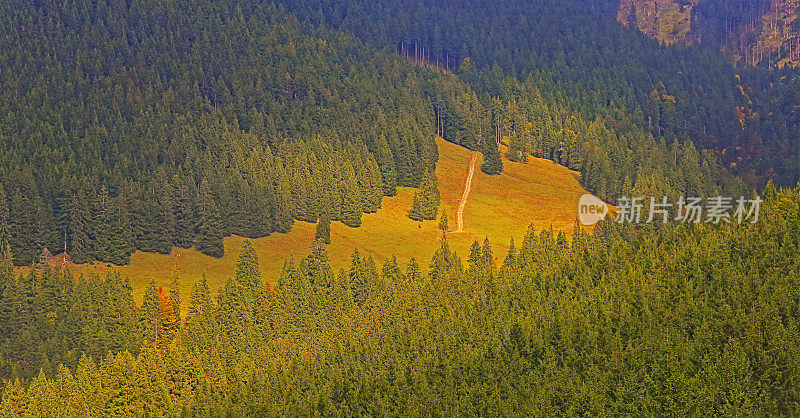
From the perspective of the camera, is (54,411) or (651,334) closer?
(651,334)

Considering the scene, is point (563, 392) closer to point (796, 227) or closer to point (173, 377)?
point (796, 227)

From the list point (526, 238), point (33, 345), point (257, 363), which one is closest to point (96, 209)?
point (33, 345)

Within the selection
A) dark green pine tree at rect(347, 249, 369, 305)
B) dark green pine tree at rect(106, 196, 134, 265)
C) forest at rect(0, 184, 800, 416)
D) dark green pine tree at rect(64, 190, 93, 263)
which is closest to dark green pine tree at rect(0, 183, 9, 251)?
forest at rect(0, 184, 800, 416)

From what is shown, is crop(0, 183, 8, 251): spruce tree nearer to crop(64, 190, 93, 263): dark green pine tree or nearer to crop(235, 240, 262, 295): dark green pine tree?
crop(64, 190, 93, 263): dark green pine tree

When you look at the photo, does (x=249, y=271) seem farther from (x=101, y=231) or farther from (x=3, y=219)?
(x=3, y=219)

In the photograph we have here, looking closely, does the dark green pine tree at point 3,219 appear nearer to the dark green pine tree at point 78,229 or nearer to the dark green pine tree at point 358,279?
the dark green pine tree at point 78,229

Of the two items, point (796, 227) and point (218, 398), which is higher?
point (796, 227)

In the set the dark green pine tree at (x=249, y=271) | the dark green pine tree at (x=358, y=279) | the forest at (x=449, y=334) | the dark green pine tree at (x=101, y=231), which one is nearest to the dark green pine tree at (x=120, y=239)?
the dark green pine tree at (x=101, y=231)

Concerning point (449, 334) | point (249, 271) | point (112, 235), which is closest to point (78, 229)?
point (112, 235)
